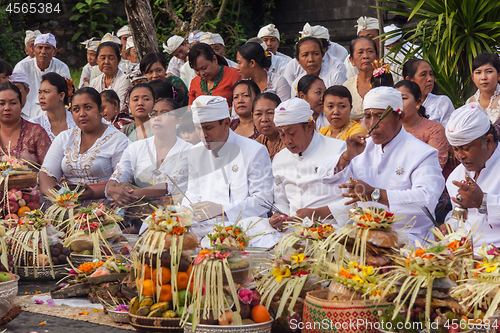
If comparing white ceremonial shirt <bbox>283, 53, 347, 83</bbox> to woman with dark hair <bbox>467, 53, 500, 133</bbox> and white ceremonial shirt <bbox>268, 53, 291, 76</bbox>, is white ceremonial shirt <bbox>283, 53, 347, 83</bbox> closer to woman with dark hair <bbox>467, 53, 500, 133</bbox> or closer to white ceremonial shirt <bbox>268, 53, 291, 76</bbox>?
white ceremonial shirt <bbox>268, 53, 291, 76</bbox>

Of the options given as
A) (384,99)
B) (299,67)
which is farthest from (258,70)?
(384,99)

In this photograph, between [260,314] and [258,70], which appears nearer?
[260,314]

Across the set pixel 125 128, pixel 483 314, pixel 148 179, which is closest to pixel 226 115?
pixel 148 179

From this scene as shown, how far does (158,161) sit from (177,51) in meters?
3.38

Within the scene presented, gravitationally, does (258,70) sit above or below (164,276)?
above

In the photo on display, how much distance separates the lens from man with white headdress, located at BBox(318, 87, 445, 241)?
3793 millimetres

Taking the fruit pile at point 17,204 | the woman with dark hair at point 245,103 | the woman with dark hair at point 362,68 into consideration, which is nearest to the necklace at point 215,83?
the woman with dark hair at point 245,103

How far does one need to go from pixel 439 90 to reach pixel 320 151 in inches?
101

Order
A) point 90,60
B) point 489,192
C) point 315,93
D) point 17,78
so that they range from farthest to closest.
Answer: point 90,60, point 17,78, point 315,93, point 489,192

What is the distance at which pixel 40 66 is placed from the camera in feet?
29.8

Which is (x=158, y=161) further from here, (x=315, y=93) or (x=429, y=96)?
(x=429, y=96)

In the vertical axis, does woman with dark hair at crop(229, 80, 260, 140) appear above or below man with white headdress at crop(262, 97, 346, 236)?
above

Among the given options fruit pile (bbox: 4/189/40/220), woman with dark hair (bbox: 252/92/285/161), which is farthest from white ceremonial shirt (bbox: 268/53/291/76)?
fruit pile (bbox: 4/189/40/220)

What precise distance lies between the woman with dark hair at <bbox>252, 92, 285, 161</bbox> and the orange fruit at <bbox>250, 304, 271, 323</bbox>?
2.67m
